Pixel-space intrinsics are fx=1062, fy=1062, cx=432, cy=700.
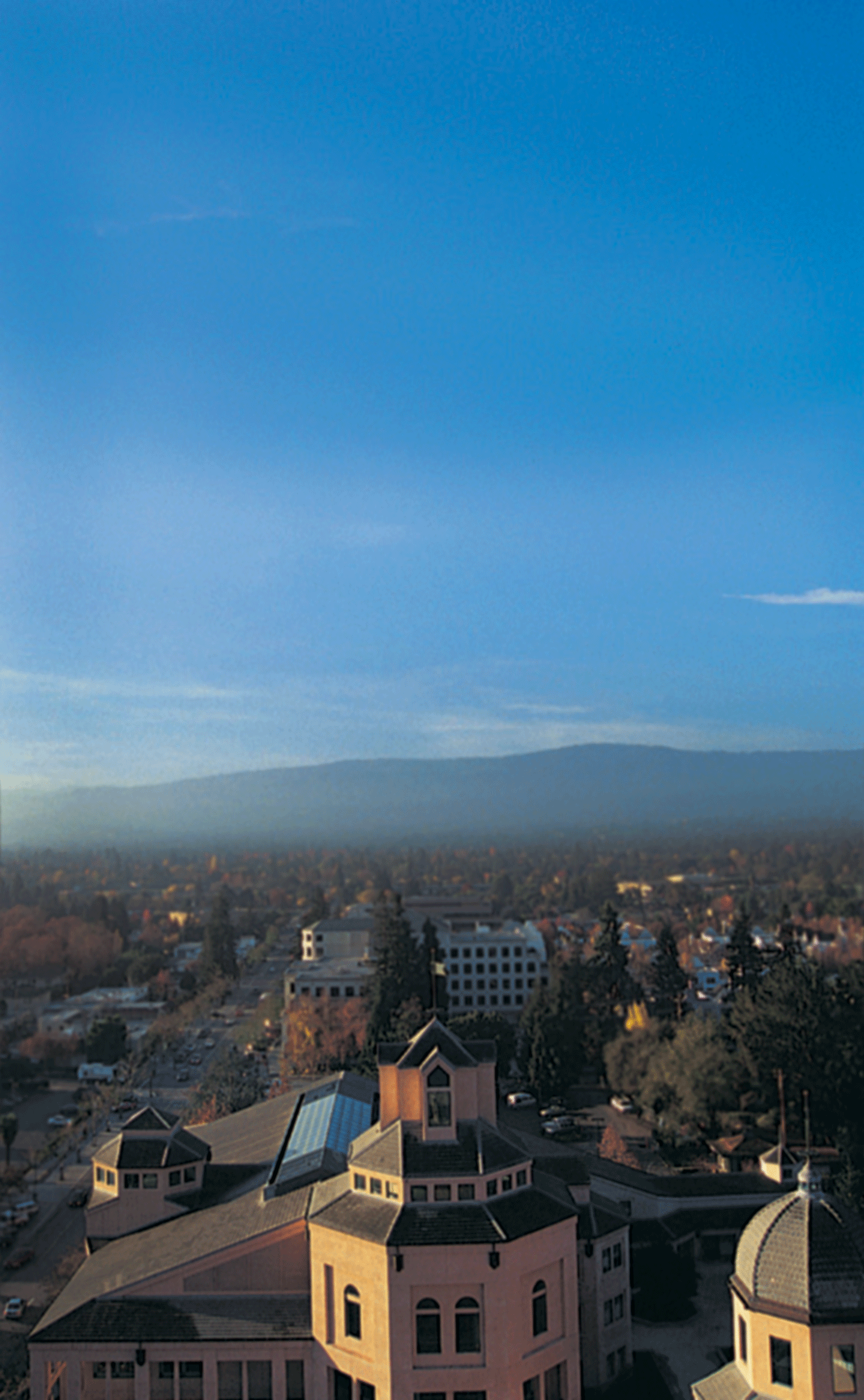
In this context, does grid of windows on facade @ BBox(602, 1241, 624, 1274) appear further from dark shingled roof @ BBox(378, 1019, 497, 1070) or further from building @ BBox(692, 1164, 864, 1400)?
building @ BBox(692, 1164, 864, 1400)

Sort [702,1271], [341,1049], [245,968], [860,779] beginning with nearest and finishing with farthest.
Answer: [702,1271] < [341,1049] < [245,968] < [860,779]

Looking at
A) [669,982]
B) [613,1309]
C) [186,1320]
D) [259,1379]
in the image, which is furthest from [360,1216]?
[669,982]

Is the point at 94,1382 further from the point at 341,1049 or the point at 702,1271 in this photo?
the point at 341,1049

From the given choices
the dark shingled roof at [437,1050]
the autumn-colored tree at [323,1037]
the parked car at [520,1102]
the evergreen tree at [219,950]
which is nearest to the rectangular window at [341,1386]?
the dark shingled roof at [437,1050]

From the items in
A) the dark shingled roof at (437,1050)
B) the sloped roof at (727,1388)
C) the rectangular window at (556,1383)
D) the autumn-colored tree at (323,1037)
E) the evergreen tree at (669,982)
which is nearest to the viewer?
the sloped roof at (727,1388)

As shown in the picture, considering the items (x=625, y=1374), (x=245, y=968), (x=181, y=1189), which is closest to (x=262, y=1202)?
(x=181, y=1189)

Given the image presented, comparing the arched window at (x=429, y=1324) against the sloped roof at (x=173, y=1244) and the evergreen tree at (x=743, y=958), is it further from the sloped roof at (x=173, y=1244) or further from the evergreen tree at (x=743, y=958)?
the evergreen tree at (x=743, y=958)

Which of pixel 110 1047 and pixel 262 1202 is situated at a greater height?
pixel 262 1202

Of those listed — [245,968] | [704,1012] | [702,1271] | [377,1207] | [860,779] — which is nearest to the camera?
[377,1207]
